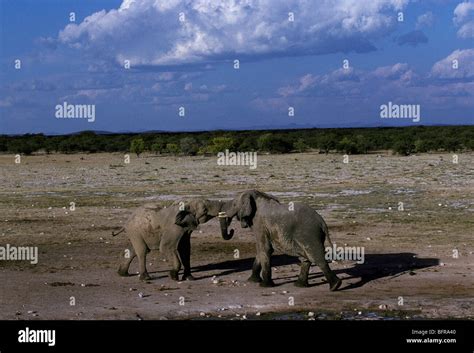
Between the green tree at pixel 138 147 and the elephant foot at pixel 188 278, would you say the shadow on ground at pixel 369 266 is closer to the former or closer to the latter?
the elephant foot at pixel 188 278

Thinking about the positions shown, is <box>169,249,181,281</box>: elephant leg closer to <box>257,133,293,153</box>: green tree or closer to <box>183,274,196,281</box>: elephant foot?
<box>183,274,196,281</box>: elephant foot

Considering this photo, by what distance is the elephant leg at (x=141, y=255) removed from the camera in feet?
54.5

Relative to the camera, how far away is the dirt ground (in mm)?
14047

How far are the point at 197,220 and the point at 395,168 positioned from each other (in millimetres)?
33459

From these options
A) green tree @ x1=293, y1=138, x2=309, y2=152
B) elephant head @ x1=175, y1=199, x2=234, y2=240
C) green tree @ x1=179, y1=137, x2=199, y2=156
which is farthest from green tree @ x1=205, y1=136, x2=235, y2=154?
elephant head @ x1=175, y1=199, x2=234, y2=240

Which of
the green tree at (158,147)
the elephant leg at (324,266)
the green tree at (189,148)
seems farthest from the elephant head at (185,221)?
the green tree at (158,147)

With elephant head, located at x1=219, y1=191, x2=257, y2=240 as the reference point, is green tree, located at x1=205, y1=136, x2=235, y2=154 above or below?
above

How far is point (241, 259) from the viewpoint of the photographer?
63.0 feet

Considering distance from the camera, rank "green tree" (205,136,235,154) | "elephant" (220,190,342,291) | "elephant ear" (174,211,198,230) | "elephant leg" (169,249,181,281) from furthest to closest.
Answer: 1. "green tree" (205,136,235,154)
2. "elephant ear" (174,211,198,230)
3. "elephant leg" (169,249,181,281)
4. "elephant" (220,190,342,291)

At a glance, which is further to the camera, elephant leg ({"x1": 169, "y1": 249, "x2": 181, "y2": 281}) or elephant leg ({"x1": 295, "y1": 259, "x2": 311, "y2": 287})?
elephant leg ({"x1": 169, "y1": 249, "x2": 181, "y2": 281})

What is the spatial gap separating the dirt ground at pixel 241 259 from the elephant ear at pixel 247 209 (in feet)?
4.18

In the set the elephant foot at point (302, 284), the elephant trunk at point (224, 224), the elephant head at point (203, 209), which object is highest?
the elephant head at point (203, 209)

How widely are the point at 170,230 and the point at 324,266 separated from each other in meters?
3.25
